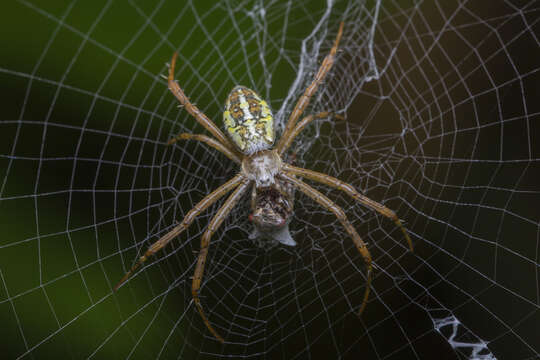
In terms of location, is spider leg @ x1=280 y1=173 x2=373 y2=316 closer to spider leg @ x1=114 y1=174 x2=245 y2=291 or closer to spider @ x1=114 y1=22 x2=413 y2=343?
spider @ x1=114 y1=22 x2=413 y2=343

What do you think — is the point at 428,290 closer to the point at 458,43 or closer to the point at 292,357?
the point at 292,357

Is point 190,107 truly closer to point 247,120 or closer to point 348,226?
point 247,120

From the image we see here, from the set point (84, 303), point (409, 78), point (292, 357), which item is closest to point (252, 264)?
point (292, 357)

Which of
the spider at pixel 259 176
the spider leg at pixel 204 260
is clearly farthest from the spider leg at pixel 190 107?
the spider leg at pixel 204 260

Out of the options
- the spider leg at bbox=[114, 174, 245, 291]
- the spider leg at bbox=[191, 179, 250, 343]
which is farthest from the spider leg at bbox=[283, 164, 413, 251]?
the spider leg at bbox=[191, 179, 250, 343]

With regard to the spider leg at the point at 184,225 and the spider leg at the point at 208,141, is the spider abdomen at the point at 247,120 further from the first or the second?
the spider leg at the point at 184,225
